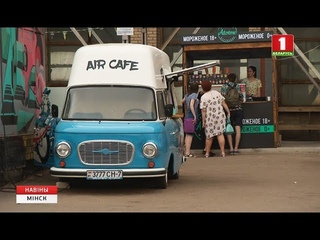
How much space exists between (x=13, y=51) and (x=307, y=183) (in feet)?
19.6

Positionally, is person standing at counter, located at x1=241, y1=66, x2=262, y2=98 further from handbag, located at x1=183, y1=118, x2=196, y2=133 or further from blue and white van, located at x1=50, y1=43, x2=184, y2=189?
blue and white van, located at x1=50, y1=43, x2=184, y2=189

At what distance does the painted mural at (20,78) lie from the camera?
492 inches

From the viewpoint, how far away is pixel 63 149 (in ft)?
35.8

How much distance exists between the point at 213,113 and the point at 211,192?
5075 millimetres

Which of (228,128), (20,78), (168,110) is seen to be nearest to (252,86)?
(228,128)

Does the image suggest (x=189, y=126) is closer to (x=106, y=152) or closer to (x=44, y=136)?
(x=44, y=136)

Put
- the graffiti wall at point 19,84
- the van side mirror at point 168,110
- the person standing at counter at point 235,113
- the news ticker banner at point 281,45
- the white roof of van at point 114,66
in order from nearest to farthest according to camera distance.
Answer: the white roof of van at point 114,66 < the van side mirror at point 168,110 < the graffiti wall at point 19,84 < the person standing at counter at point 235,113 < the news ticker banner at point 281,45

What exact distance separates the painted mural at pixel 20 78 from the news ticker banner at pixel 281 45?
5.83 metres

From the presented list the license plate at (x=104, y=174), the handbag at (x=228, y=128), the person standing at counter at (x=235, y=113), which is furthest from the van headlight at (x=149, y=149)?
the person standing at counter at (x=235, y=113)

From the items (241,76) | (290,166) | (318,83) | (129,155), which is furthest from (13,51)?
(318,83)

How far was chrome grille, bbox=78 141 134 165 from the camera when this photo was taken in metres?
10.8

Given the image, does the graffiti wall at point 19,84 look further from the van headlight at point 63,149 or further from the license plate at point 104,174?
the license plate at point 104,174

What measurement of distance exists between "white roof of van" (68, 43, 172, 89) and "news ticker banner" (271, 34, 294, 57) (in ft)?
20.4

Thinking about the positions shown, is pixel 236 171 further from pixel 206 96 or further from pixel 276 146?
pixel 276 146
